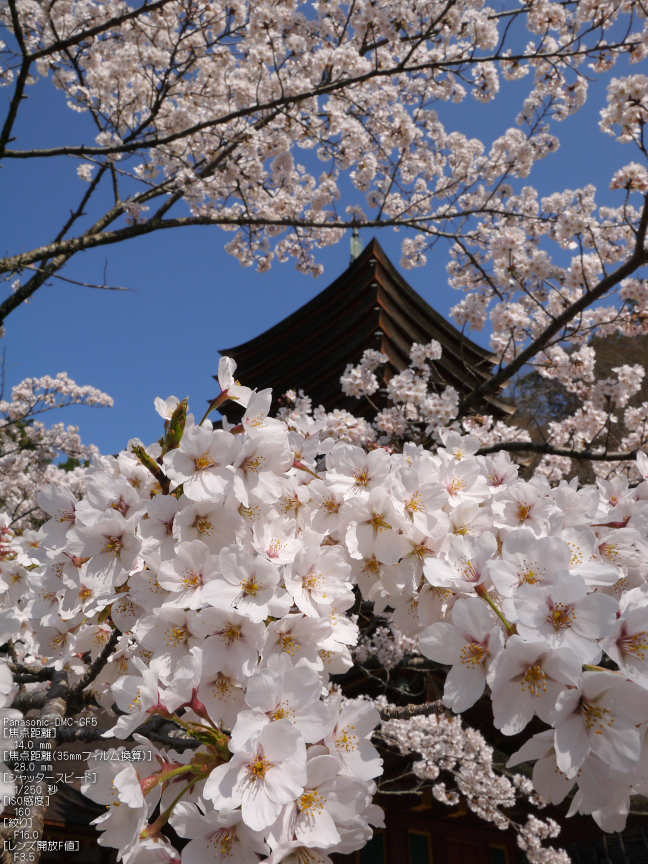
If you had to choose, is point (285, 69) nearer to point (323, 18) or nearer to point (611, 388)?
point (323, 18)

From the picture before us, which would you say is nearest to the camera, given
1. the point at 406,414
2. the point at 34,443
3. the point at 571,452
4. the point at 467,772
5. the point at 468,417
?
the point at 571,452

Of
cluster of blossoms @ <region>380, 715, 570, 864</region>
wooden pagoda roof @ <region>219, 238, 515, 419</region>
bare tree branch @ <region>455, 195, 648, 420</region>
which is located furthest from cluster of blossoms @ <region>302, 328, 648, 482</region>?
cluster of blossoms @ <region>380, 715, 570, 864</region>

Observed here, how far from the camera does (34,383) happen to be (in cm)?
1095

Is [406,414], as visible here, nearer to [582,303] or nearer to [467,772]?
[582,303]

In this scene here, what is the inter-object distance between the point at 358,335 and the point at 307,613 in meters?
9.61

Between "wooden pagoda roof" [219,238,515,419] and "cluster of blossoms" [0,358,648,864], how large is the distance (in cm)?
Result: 729

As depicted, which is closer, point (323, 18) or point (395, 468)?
point (395, 468)

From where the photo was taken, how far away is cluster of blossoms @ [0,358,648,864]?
97 centimetres

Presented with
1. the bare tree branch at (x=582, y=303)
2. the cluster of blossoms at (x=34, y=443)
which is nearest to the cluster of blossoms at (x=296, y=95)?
the bare tree branch at (x=582, y=303)

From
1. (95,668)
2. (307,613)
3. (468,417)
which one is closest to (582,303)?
(468,417)

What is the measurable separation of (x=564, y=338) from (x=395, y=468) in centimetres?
357

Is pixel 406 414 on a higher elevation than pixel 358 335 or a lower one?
lower

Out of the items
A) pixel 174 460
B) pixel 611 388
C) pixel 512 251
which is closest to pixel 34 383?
pixel 512 251

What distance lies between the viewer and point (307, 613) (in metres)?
1.23
